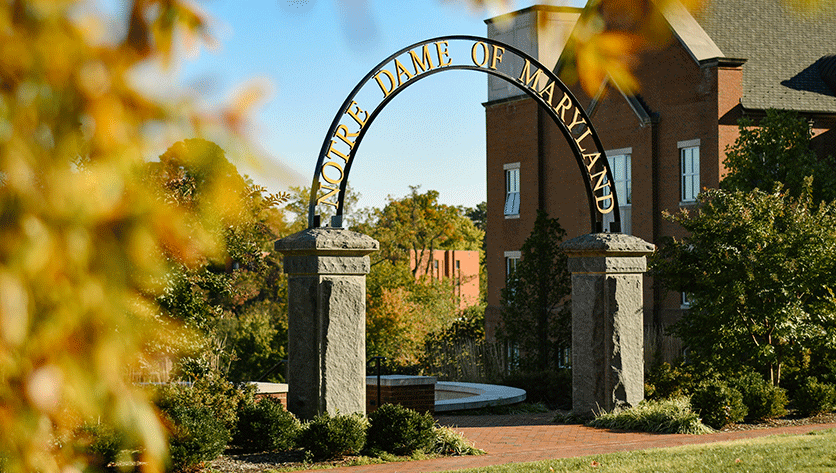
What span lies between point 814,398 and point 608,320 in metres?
3.78

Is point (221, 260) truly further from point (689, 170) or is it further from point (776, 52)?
point (776, 52)

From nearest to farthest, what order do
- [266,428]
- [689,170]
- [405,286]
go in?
[266,428]
[689,170]
[405,286]

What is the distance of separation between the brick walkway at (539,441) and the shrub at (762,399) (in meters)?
0.50

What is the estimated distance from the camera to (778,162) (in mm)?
20781

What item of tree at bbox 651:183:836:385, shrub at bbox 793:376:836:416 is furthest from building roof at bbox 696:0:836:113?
shrub at bbox 793:376:836:416

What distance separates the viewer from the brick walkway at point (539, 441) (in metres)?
9.70

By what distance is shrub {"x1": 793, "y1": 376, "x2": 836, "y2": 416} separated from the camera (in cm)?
1352

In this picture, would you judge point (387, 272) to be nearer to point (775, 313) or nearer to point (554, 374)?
point (554, 374)

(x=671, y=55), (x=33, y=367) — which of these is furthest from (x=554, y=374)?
(x=33, y=367)


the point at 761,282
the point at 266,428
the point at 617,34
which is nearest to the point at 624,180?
the point at 761,282

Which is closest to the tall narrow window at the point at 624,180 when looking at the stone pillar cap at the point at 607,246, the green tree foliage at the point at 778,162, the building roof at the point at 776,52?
the building roof at the point at 776,52

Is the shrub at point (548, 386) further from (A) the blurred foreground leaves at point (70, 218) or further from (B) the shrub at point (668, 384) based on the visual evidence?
(A) the blurred foreground leaves at point (70, 218)

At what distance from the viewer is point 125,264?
1.44 meters

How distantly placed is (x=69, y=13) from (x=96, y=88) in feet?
0.45
